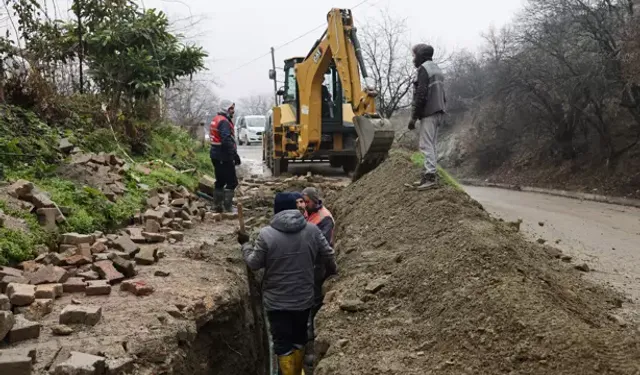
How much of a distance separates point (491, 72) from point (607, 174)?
13.3m

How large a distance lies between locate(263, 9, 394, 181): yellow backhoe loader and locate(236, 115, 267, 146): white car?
15.7 meters

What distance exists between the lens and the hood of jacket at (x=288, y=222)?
502cm

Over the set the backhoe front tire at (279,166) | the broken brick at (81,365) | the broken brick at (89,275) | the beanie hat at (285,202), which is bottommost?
the broken brick at (81,365)

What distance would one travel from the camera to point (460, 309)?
4500 mm

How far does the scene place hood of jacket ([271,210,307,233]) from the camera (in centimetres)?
502

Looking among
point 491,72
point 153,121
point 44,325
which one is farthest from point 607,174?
point 44,325

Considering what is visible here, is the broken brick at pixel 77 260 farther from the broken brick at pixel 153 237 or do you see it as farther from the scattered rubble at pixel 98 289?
the broken brick at pixel 153 237

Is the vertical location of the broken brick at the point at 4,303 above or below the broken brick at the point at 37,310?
above

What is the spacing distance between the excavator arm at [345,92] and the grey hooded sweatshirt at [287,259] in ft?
14.9

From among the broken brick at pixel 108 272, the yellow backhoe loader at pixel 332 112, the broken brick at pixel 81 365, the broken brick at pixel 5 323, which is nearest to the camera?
the broken brick at pixel 81 365

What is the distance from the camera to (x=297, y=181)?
522 inches

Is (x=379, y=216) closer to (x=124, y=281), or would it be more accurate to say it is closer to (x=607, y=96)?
(x=124, y=281)

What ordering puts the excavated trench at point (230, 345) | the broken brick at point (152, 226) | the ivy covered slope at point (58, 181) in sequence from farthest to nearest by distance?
the broken brick at point (152, 226)
the ivy covered slope at point (58, 181)
the excavated trench at point (230, 345)

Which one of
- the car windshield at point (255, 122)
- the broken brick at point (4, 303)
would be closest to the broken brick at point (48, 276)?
the broken brick at point (4, 303)
